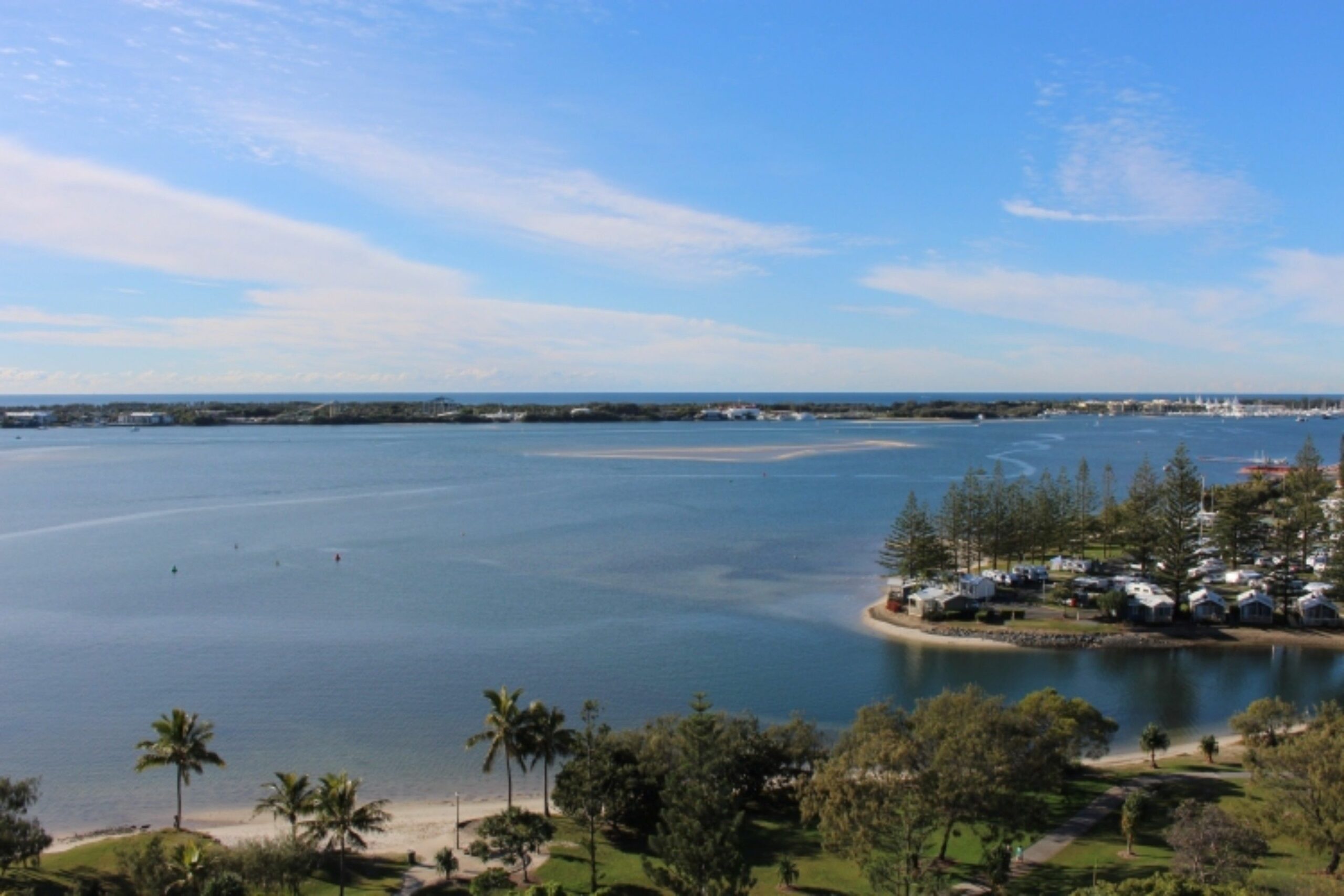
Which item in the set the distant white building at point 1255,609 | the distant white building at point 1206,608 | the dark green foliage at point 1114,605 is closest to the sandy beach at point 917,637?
the dark green foliage at point 1114,605

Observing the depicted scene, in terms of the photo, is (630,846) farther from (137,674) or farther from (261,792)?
(137,674)

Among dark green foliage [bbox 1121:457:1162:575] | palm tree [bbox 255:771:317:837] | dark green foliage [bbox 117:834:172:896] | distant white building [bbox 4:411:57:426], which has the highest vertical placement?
distant white building [bbox 4:411:57:426]

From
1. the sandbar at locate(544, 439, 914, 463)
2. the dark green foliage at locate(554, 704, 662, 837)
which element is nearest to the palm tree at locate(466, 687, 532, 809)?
the dark green foliage at locate(554, 704, 662, 837)

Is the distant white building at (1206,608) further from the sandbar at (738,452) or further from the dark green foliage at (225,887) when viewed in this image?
the sandbar at (738,452)

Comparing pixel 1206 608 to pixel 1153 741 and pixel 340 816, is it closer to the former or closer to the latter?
pixel 1153 741

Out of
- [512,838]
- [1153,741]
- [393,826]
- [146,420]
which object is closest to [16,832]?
[393,826]

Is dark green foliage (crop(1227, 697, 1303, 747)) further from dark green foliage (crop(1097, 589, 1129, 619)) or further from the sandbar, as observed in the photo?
the sandbar
